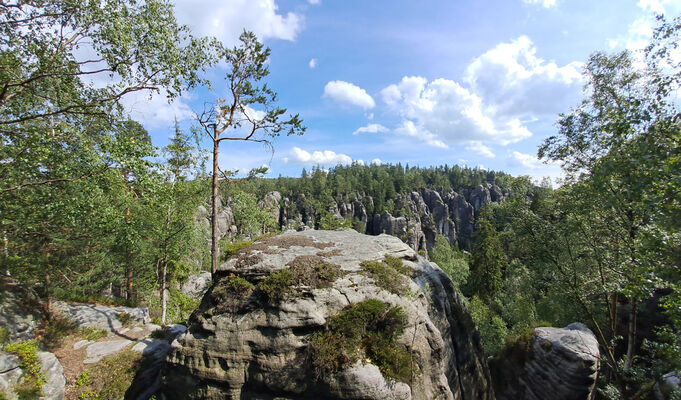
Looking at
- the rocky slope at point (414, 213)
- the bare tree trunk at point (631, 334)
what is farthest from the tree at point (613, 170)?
the rocky slope at point (414, 213)

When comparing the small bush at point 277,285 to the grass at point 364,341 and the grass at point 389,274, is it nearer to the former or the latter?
the grass at point 364,341

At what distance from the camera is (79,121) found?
7.83 metres

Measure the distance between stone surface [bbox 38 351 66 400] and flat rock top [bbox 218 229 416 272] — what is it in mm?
5650

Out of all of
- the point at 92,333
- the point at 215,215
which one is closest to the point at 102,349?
the point at 92,333

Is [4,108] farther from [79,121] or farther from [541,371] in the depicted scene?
[541,371]

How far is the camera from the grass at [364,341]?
680 cm

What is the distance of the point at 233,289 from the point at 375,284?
4573 mm

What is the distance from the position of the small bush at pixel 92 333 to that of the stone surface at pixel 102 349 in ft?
2.09

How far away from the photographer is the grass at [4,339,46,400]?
730 cm

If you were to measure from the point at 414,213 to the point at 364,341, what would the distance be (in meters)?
104

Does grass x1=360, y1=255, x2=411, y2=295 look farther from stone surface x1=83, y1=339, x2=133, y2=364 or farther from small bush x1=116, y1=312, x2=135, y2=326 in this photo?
small bush x1=116, y1=312, x2=135, y2=326

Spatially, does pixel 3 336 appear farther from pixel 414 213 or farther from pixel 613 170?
pixel 414 213

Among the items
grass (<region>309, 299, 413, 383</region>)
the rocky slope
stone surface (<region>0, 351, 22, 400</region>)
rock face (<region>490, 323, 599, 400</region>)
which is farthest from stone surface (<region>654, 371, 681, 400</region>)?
the rocky slope

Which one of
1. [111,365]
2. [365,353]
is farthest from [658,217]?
[111,365]
